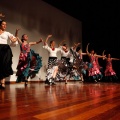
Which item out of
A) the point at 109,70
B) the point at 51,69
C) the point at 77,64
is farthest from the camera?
the point at 109,70

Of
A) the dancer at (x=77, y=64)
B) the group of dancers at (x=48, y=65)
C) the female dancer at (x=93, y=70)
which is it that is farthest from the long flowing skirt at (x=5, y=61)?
the female dancer at (x=93, y=70)

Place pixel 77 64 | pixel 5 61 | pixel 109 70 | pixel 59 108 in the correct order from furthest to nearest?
pixel 109 70
pixel 77 64
pixel 5 61
pixel 59 108

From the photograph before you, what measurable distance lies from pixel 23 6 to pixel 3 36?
3.21 meters

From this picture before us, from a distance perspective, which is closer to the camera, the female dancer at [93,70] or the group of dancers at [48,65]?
the group of dancers at [48,65]

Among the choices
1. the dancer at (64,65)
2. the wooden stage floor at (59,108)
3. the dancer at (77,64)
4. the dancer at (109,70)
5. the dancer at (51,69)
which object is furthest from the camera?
the dancer at (109,70)

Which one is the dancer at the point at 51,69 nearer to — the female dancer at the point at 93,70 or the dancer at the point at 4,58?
the dancer at the point at 4,58

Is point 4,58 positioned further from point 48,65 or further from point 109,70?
point 109,70

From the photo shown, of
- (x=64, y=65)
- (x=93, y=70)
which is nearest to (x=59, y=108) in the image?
(x=64, y=65)

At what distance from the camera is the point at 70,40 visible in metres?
9.12

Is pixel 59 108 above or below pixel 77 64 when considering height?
below

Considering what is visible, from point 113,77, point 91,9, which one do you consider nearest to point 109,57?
point 113,77

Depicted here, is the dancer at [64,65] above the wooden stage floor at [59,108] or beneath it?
above

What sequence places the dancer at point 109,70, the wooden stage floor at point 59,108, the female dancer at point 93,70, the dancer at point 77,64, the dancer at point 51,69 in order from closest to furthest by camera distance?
the wooden stage floor at point 59,108
the dancer at point 51,69
the dancer at point 77,64
the female dancer at point 93,70
the dancer at point 109,70

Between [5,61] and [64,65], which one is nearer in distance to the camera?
[5,61]
